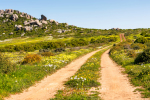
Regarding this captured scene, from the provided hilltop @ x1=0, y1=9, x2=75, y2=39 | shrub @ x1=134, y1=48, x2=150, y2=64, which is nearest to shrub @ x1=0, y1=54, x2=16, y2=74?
shrub @ x1=134, y1=48, x2=150, y2=64

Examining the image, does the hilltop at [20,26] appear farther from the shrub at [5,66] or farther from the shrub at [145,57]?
the shrub at [5,66]

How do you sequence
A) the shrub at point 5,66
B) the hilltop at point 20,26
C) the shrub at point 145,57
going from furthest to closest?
the hilltop at point 20,26
the shrub at point 145,57
the shrub at point 5,66

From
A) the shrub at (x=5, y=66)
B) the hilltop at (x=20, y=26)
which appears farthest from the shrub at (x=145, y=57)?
the hilltop at (x=20, y=26)

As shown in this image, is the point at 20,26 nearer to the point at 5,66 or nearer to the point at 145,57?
the point at 5,66

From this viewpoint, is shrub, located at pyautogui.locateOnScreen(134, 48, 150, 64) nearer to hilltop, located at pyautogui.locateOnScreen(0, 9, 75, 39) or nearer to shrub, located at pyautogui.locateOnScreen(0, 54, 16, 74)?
shrub, located at pyautogui.locateOnScreen(0, 54, 16, 74)

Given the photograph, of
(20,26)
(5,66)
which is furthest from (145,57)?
(20,26)

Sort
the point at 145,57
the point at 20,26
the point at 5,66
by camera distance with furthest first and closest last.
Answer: the point at 20,26 < the point at 145,57 < the point at 5,66

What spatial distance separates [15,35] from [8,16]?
42.0 m

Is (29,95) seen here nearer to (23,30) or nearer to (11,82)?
(11,82)

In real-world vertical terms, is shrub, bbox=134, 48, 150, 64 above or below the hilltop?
below

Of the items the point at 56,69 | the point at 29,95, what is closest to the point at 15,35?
the point at 56,69

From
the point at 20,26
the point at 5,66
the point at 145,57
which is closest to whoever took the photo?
the point at 5,66

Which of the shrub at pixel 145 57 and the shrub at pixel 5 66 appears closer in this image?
the shrub at pixel 5 66

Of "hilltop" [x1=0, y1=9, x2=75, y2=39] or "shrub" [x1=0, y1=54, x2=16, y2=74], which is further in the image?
"hilltop" [x1=0, y1=9, x2=75, y2=39]
